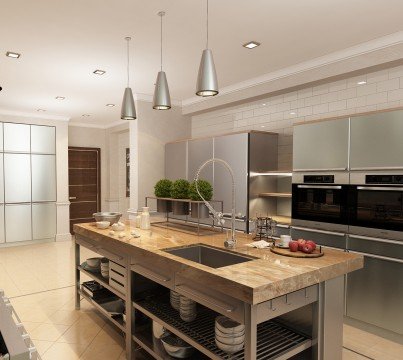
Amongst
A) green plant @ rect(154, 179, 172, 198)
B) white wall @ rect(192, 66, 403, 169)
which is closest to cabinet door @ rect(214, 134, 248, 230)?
white wall @ rect(192, 66, 403, 169)

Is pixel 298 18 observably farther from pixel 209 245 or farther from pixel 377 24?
pixel 209 245

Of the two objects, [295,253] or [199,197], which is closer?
[295,253]

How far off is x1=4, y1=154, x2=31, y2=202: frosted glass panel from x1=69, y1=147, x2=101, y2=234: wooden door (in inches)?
49.3

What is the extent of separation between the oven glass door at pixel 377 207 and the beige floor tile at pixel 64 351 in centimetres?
293

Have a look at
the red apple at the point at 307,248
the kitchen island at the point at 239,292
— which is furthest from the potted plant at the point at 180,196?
the red apple at the point at 307,248

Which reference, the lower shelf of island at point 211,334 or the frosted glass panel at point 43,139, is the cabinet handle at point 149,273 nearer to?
the lower shelf of island at point 211,334

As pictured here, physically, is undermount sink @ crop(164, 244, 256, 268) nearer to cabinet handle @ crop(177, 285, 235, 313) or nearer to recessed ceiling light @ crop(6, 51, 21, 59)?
cabinet handle @ crop(177, 285, 235, 313)

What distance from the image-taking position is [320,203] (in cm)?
386

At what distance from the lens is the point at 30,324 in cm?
372

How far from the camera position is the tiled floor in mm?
3138

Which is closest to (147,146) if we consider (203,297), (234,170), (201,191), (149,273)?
(234,170)

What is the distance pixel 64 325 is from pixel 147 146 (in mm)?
3173

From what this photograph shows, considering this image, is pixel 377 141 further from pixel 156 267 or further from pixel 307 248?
pixel 156 267

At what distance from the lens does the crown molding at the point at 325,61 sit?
349 cm
